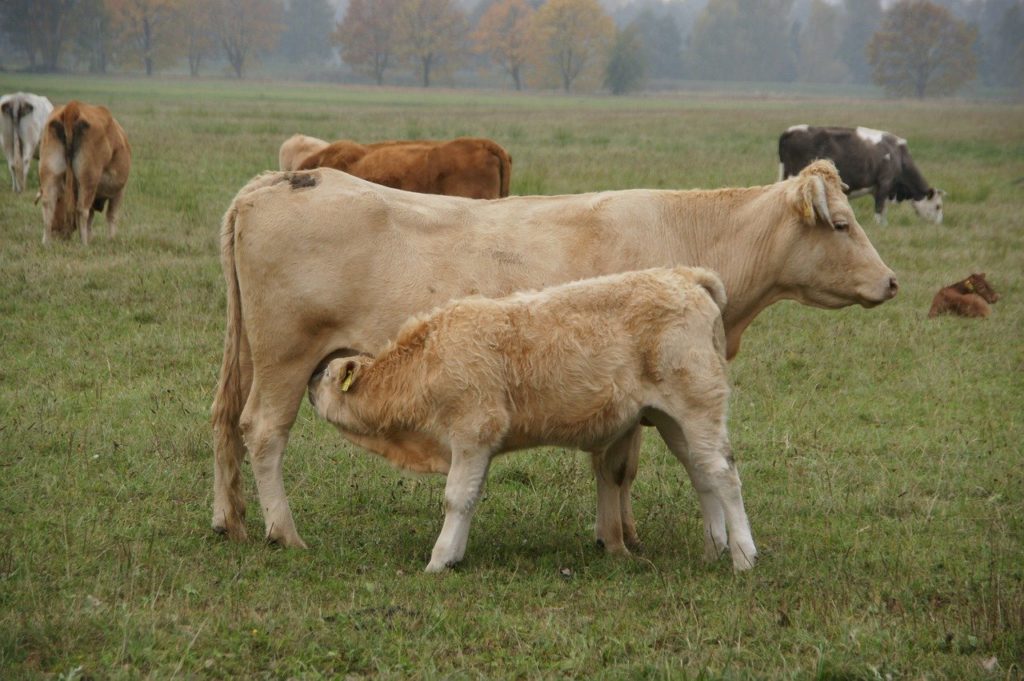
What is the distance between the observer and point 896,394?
9383mm

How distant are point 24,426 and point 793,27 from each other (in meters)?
154

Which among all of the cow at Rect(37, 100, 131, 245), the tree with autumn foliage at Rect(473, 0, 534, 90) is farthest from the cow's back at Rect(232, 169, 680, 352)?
the tree with autumn foliage at Rect(473, 0, 534, 90)

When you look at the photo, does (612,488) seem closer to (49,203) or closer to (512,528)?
(512,528)

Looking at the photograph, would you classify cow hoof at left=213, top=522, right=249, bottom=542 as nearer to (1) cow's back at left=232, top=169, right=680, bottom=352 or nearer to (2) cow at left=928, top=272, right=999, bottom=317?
(1) cow's back at left=232, top=169, right=680, bottom=352

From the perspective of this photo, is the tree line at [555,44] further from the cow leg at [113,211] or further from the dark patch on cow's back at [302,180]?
the dark patch on cow's back at [302,180]

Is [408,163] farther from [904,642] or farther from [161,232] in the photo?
[904,642]

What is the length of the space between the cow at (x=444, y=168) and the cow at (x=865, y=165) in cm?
811

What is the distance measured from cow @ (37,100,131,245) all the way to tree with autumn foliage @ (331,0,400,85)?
97.1 meters

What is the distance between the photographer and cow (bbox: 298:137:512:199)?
1307cm

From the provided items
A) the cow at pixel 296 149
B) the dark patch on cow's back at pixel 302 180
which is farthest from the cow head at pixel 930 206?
the dark patch on cow's back at pixel 302 180

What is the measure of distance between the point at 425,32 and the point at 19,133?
8975 cm

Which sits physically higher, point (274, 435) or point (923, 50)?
point (923, 50)

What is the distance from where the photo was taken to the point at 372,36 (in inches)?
4348

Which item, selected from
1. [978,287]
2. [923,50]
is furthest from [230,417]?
[923,50]
